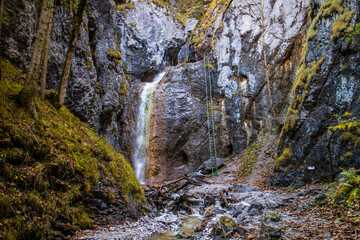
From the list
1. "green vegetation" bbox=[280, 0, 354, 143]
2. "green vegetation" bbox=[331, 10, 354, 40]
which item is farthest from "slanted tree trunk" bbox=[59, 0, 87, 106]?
"green vegetation" bbox=[331, 10, 354, 40]

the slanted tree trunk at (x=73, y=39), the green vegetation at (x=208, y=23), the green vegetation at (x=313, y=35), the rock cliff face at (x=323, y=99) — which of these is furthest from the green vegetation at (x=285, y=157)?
the green vegetation at (x=208, y=23)

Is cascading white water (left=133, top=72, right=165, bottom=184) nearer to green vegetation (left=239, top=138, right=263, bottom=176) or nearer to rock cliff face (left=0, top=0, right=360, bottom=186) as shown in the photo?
rock cliff face (left=0, top=0, right=360, bottom=186)

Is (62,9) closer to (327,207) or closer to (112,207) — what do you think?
(112,207)

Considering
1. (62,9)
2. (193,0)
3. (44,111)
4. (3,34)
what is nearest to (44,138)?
(44,111)

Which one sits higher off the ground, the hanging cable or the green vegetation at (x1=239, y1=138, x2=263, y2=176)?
the hanging cable

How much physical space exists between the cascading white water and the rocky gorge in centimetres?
20

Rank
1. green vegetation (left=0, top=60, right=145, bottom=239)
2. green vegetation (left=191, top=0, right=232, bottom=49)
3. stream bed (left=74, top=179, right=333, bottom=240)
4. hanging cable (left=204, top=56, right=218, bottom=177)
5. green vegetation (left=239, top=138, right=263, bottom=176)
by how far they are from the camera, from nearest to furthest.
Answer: green vegetation (left=0, top=60, right=145, bottom=239)
stream bed (left=74, top=179, right=333, bottom=240)
green vegetation (left=239, top=138, right=263, bottom=176)
hanging cable (left=204, top=56, right=218, bottom=177)
green vegetation (left=191, top=0, right=232, bottom=49)

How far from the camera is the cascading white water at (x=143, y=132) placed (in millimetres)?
18288

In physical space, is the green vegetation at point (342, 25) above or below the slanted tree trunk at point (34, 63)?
above

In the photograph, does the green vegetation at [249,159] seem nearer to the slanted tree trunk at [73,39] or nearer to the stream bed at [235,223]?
the stream bed at [235,223]

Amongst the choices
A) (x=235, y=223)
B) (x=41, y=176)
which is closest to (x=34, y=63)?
(x=41, y=176)

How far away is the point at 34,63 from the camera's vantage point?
16.8 feet

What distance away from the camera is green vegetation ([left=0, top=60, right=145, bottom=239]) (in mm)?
3533

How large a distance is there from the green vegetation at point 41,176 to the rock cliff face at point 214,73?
3733 millimetres
